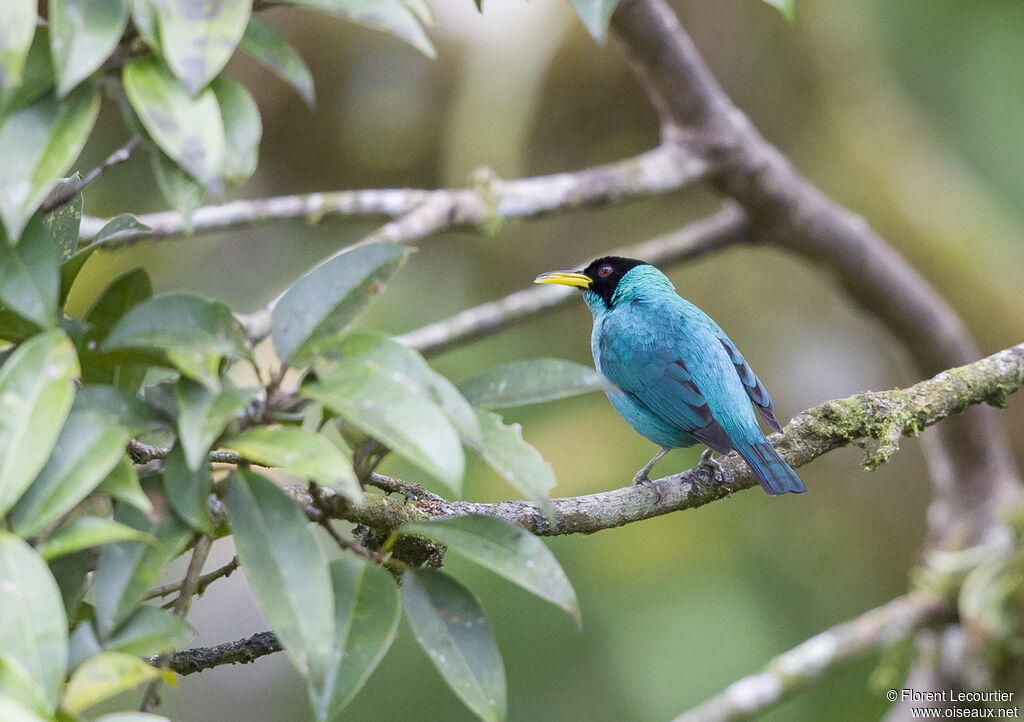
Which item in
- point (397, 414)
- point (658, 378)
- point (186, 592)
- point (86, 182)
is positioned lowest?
point (186, 592)

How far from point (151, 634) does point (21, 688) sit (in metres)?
0.26

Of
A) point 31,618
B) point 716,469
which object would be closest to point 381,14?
point 31,618

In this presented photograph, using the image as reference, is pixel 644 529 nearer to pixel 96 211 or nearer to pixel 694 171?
pixel 694 171

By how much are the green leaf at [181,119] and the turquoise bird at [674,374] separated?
6.85 ft

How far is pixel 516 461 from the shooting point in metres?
1.50

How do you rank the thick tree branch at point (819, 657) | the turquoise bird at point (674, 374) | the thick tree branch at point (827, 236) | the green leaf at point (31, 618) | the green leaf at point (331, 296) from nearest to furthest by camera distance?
the green leaf at point (31, 618), the green leaf at point (331, 296), the turquoise bird at point (674, 374), the thick tree branch at point (819, 657), the thick tree branch at point (827, 236)

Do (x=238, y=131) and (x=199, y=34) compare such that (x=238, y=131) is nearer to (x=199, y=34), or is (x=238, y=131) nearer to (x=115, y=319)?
(x=199, y=34)

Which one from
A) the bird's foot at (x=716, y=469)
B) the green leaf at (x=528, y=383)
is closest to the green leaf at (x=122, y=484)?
the green leaf at (x=528, y=383)

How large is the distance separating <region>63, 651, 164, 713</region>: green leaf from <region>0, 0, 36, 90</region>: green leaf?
2.55 ft

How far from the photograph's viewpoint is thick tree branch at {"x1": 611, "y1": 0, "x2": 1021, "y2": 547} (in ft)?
14.8

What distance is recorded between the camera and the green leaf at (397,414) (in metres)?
1.29

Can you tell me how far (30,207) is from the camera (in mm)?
1278

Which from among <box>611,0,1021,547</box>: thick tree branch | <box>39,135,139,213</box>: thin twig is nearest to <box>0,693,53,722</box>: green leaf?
<box>39,135,139,213</box>: thin twig

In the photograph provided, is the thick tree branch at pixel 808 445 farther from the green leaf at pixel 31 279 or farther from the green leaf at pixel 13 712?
the green leaf at pixel 13 712
